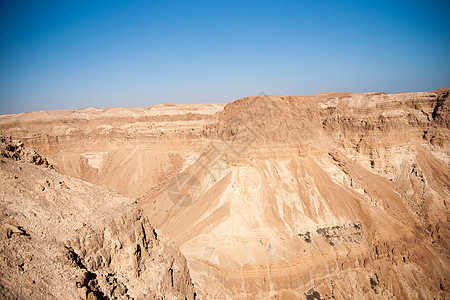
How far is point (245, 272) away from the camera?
15.5 metres

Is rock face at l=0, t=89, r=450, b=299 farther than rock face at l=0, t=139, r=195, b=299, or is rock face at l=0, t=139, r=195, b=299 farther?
rock face at l=0, t=89, r=450, b=299

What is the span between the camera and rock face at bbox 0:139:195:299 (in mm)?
5168

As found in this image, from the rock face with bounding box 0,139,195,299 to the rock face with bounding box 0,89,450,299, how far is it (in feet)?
2.63

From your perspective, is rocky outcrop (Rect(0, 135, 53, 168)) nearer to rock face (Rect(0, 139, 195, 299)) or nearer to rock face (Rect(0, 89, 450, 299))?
rock face (Rect(0, 139, 195, 299))

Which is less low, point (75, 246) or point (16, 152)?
point (16, 152)

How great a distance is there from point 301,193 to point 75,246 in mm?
16999

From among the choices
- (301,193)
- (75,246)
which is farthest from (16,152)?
(301,193)

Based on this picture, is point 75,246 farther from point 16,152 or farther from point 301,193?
point 301,193

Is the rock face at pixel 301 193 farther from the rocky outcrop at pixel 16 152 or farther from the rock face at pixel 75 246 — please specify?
the rocky outcrop at pixel 16 152

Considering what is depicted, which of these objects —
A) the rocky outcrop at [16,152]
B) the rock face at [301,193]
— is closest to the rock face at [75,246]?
the rocky outcrop at [16,152]

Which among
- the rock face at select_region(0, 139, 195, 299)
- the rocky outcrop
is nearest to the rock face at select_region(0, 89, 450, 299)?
the rock face at select_region(0, 139, 195, 299)

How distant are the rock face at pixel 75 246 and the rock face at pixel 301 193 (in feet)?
2.63

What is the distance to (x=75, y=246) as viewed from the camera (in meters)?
6.53

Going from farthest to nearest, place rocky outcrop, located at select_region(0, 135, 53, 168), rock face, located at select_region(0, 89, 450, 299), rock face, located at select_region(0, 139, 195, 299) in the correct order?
rock face, located at select_region(0, 89, 450, 299), rocky outcrop, located at select_region(0, 135, 53, 168), rock face, located at select_region(0, 139, 195, 299)
